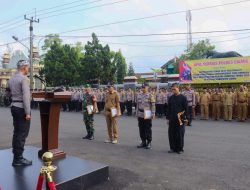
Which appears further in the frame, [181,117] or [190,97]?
[190,97]

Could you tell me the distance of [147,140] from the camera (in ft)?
30.0

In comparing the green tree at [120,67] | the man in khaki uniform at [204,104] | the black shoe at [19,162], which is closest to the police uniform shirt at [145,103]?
the black shoe at [19,162]

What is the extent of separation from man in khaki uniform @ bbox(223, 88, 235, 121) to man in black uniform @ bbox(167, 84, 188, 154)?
31.2ft

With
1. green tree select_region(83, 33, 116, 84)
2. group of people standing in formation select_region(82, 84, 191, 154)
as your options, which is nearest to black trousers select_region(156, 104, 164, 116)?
group of people standing in formation select_region(82, 84, 191, 154)

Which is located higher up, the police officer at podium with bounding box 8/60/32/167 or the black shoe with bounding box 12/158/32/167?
the police officer at podium with bounding box 8/60/32/167

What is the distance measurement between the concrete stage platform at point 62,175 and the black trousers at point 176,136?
9.75ft

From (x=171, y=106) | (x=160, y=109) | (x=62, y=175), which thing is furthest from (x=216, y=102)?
(x=62, y=175)

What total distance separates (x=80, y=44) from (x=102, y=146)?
143 ft

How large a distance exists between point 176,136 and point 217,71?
12080 mm

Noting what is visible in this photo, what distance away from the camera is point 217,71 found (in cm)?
1955

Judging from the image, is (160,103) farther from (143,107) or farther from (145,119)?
(145,119)

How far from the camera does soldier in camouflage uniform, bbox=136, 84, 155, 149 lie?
30.0 feet

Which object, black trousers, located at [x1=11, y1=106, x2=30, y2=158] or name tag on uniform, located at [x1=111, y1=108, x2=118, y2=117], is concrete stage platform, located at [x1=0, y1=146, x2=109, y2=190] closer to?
black trousers, located at [x1=11, y1=106, x2=30, y2=158]

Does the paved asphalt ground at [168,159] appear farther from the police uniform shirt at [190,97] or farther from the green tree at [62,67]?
the green tree at [62,67]
